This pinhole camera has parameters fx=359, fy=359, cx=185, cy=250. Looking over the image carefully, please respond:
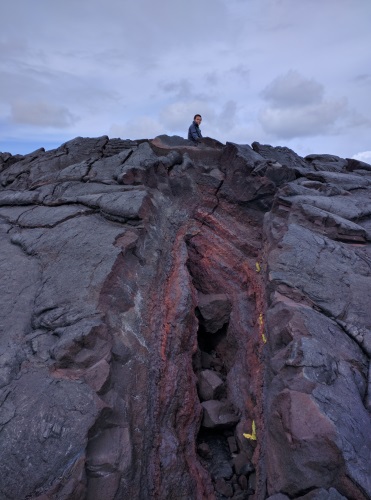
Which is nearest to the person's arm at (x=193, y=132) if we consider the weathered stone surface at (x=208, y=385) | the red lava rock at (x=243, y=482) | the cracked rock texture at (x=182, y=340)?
the cracked rock texture at (x=182, y=340)

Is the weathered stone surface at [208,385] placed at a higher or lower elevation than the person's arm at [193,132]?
lower

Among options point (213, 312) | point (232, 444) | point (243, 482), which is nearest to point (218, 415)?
point (232, 444)

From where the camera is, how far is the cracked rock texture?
328 cm

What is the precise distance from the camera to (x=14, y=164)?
1055 centimetres

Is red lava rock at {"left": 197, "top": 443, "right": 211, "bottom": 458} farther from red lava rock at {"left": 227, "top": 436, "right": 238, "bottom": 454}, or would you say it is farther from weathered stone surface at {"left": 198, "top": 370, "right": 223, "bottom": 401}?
weathered stone surface at {"left": 198, "top": 370, "right": 223, "bottom": 401}

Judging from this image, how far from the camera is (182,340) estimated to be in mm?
4715

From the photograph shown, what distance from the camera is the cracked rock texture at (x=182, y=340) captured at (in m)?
3.28

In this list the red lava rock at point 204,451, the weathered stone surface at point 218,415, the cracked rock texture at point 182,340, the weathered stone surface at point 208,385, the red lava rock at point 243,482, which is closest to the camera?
the cracked rock texture at point 182,340

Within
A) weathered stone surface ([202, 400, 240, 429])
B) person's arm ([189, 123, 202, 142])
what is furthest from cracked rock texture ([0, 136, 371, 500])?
person's arm ([189, 123, 202, 142])

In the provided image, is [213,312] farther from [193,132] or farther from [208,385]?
[193,132]

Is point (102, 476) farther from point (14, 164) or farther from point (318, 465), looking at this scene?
point (14, 164)

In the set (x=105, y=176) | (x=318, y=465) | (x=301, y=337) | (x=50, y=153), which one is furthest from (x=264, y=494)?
(x=50, y=153)

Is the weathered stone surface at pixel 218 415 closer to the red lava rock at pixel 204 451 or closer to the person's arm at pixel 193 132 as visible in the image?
the red lava rock at pixel 204 451

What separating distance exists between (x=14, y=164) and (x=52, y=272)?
23.0 feet
